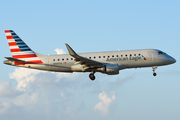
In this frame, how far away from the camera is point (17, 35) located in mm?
49750

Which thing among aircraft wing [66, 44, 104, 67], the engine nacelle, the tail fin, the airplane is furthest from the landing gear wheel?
the tail fin

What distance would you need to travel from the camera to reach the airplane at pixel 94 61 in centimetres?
4456

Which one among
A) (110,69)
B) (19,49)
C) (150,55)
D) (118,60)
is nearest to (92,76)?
(110,69)

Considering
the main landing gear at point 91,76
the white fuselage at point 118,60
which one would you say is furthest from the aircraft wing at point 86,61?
the main landing gear at point 91,76

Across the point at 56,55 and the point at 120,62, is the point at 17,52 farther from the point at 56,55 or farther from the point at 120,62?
the point at 120,62

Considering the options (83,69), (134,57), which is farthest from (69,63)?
(134,57)

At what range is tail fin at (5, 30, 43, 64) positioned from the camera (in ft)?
158

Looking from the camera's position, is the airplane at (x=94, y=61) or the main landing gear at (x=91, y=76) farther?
the main landing gear at (x=91, y=76)

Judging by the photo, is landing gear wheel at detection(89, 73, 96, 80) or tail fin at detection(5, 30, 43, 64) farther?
tail fin at detection(5, 30, 43, 64)

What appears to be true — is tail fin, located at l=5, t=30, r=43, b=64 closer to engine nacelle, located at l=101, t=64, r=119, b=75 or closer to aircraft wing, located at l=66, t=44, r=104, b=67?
aircraft wing, located at l=66, t=44, r=104, b=67

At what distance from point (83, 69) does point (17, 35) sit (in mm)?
13976

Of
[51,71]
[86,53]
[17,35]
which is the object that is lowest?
[51,71]

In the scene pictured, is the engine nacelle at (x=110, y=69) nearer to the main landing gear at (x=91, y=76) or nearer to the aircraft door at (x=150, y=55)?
the main landing gear at (x=91, y=76)

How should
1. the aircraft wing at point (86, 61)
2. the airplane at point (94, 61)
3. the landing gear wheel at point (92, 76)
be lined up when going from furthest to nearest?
1. the landing gear wheel at point (92, 76)
2. the airplane at point (94, 61)
3. the aircraft wing at point (86, 61)
